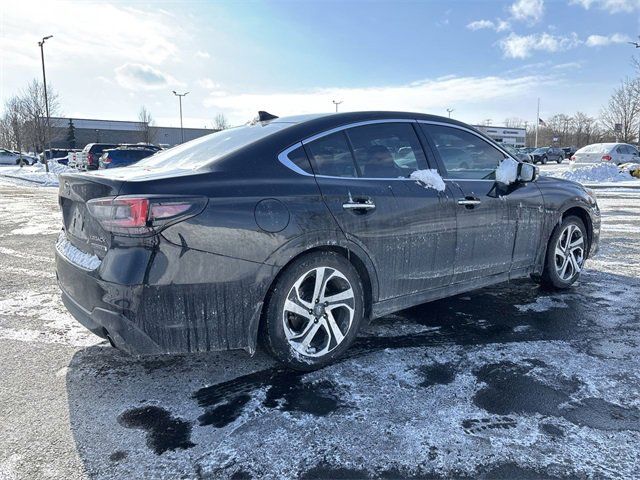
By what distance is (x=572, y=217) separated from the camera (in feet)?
16.0

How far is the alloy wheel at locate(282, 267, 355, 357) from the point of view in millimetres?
3027

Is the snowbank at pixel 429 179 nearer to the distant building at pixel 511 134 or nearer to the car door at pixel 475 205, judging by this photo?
the car door at pixel 475 205

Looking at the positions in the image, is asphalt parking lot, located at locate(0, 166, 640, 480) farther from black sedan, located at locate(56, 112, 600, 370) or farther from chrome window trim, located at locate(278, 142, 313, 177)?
chrome window trim, located at locate(278, 142, 313, 177)

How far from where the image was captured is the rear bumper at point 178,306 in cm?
259

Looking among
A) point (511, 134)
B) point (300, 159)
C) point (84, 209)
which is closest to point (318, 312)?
point (300, 159)

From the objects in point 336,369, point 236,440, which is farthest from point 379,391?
point 236,440

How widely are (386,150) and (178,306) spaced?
1.85 metres

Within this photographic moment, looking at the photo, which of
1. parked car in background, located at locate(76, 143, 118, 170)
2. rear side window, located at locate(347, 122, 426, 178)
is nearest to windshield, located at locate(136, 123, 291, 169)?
rear side window, located at locate(347, 122, 426, 178)

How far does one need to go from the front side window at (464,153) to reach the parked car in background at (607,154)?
23898mm

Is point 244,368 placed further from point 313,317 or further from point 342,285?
point 342,285

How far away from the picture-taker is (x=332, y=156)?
326cm

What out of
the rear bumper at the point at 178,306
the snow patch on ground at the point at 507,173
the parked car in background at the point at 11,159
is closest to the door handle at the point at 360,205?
the rear bumper at the point at 178,306

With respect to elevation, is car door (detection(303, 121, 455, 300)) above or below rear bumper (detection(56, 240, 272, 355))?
above

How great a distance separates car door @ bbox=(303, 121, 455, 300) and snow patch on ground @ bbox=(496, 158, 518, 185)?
0.79 metres
